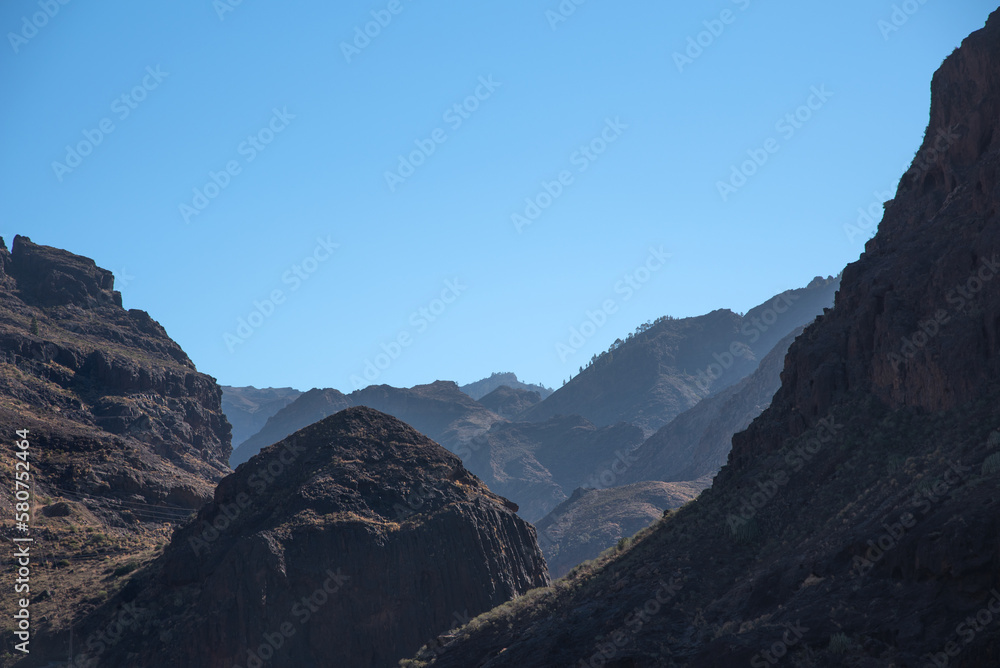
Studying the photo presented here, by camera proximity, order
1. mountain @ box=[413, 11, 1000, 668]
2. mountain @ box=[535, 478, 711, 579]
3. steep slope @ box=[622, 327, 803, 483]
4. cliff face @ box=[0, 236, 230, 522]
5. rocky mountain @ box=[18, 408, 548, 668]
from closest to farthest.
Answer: mountain @ box=[413, 11, 1000, 668]
rocky mountain @ box=[18, 408, 548, 668]
cliff face @ box=[0, 236, 230, 522]
mountain @ box=[535, 478, 711, 579]
steep slope @ box=[622, 327, 803, 483]

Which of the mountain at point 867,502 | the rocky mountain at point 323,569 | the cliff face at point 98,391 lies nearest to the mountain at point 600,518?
the cliff face at point 98,391

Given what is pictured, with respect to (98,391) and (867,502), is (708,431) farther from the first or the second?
(867,502)

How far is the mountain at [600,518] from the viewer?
125000mm

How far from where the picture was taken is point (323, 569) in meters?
46.3

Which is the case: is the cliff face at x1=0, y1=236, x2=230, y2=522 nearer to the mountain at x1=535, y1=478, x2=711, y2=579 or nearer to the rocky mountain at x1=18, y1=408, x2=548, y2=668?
the rocky mountain at x1=18, y1=408, x2=548, y2=668

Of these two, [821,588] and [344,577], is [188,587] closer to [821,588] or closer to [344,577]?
[344,577]

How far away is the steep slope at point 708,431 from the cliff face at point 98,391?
252 ft

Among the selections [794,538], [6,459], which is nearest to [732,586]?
[794,538]

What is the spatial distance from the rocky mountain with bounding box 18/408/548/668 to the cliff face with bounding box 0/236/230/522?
732 inches

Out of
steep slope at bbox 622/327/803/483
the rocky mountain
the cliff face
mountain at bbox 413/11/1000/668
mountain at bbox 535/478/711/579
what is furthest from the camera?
steep slope at bbox 622/327/803/483

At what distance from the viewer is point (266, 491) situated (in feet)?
172

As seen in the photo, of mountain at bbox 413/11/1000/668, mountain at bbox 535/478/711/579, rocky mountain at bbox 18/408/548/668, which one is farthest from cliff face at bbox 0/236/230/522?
mountain at bbox 535/478/711/579

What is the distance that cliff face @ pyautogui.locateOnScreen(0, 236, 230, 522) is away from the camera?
68938mm

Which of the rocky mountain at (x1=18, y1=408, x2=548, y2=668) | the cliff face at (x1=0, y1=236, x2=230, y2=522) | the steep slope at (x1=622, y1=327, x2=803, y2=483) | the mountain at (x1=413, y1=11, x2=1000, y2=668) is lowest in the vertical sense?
the mountain at (x1=413, y1=11, x2=1000, y2=668)
